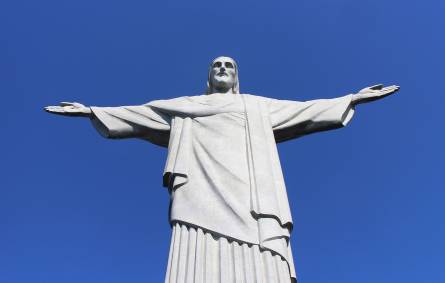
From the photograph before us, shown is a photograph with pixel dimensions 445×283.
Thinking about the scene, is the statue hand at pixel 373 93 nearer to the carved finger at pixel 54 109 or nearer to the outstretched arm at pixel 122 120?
the outstretched arm at pixel 122 120

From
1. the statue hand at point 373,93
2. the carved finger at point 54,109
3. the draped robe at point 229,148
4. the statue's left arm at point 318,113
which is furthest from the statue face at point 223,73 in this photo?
the carved finger at point 54,109

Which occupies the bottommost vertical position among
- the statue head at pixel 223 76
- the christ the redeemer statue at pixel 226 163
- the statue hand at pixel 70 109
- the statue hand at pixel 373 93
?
the christ the redeemer statue at pixel 226 163

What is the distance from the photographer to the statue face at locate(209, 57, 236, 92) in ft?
36.9

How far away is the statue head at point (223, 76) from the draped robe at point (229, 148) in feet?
1.12

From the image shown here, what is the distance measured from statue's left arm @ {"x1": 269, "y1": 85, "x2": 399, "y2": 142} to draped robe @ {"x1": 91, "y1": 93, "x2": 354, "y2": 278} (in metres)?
0.02

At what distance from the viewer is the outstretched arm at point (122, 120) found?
10.6m

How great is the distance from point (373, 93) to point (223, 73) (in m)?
2.69

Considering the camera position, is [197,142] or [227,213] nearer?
[227,213]

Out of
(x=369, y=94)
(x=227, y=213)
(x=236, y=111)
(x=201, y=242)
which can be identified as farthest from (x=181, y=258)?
(x=369, y=94)

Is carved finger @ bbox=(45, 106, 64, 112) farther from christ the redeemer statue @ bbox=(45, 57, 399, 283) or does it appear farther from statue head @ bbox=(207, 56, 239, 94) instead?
statue head @ bbox=(207, 56, 239, 94)

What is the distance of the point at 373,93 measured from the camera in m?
10.4

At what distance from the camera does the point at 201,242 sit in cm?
843

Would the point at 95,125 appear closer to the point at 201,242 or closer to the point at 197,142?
the point at 197,142

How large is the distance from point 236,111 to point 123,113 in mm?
Answer: 1956
